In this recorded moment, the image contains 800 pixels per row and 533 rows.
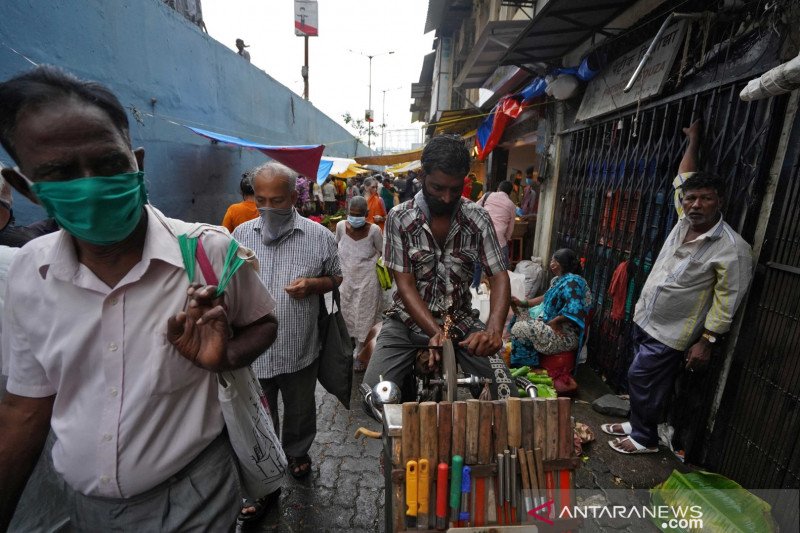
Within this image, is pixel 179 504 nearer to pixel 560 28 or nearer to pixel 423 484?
pixel 423 484

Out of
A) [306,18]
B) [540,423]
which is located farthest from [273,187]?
[306,18]

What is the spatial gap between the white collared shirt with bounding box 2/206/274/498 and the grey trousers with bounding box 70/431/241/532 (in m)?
0.07

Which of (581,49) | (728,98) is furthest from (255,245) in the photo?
(581,49)

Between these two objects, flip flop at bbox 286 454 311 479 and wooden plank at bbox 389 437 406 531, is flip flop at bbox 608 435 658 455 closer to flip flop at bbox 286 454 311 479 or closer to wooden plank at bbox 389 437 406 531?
flip flop at bbox 286 454 311 479

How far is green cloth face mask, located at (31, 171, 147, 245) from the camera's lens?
1.12 meters

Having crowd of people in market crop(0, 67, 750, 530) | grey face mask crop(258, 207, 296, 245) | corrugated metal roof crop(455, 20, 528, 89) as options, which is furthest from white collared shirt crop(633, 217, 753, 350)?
corrugated metal roof crop(455, 20, 528, 89)

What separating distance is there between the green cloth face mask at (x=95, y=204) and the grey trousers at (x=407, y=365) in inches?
61.7

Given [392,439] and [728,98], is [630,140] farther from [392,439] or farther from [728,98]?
[392,439]

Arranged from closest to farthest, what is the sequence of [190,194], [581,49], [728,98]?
[728,98]
[581,49]
[190,194]

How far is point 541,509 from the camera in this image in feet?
4.91

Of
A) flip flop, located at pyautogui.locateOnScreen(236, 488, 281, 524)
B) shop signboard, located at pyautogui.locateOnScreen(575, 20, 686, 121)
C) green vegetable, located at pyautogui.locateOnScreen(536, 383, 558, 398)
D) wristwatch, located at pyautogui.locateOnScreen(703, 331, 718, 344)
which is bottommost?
flip flop, located at pyautogui.locateOnScreen(236, 488, 281, 524)

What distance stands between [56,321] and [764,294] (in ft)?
13.0

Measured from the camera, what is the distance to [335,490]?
3.01 metres

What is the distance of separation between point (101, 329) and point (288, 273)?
4.94 feet
